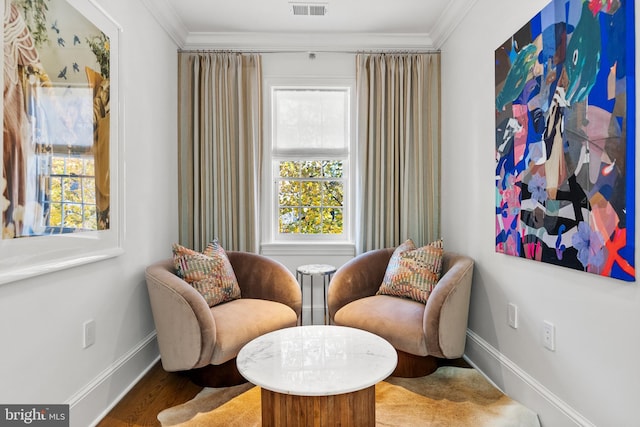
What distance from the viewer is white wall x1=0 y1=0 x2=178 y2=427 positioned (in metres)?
1.56

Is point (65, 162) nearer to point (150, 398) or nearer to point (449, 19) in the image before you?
point (150, 398)

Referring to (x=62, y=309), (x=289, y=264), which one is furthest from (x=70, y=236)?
(x=289, y=264)

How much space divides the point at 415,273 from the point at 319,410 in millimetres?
1394

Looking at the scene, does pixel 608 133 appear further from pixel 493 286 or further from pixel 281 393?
pixel 281 393

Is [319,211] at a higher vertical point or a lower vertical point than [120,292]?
higher

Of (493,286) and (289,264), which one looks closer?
(493,286)

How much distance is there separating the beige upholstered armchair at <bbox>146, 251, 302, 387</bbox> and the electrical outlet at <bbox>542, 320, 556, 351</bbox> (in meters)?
1.49

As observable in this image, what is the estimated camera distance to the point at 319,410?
1.54m

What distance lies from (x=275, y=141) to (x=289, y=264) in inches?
45.8

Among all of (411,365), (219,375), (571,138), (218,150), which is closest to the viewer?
(571,138)

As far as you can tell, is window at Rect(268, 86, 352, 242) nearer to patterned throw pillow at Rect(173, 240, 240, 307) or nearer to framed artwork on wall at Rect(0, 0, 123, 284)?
patterned throw pillow at Rect(173, 240, 240, 307)

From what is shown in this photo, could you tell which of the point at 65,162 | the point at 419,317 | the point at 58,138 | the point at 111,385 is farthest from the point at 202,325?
the point at 419,317

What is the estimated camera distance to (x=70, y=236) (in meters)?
1.81

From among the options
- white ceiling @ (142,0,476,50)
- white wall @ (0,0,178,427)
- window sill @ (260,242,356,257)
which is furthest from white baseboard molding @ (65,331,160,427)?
white ceiling @ (142,0,476,50)
